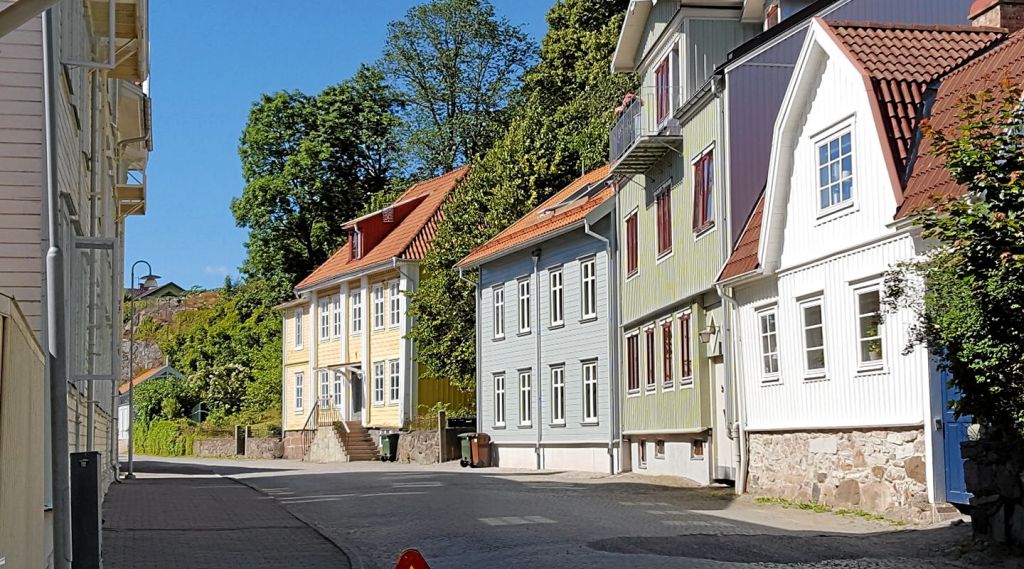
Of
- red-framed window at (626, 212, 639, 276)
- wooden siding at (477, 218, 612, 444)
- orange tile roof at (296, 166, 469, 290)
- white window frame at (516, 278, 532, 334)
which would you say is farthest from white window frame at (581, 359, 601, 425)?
orange tile roof at (296, 166, 469, 290)

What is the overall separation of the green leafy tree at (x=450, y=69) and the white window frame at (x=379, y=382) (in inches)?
570

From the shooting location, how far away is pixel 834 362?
18.3 m

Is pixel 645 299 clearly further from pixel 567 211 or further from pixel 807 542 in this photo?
pixel 807 542

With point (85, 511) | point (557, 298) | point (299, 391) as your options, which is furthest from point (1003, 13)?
point (299, 391)

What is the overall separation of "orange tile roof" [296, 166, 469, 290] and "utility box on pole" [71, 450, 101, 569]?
35482 millimetres

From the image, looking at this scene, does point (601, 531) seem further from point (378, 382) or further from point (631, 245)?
point (378, 382)

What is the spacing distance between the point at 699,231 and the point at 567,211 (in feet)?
40.3

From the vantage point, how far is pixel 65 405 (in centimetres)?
950

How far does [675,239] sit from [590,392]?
8.61 m

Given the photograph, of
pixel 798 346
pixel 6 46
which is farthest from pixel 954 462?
pixel 6 46

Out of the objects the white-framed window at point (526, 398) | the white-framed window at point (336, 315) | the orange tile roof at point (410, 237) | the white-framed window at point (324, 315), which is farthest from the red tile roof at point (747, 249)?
the white-framed window at point (324, 315)

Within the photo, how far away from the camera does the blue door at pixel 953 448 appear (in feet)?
50.0

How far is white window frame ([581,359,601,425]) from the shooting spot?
33.1 metres

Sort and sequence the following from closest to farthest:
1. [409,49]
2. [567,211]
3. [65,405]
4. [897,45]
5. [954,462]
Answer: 1. [65,405]
2. [954,462]
3. [897,45]
4. [567,211]
5. [409,49]
